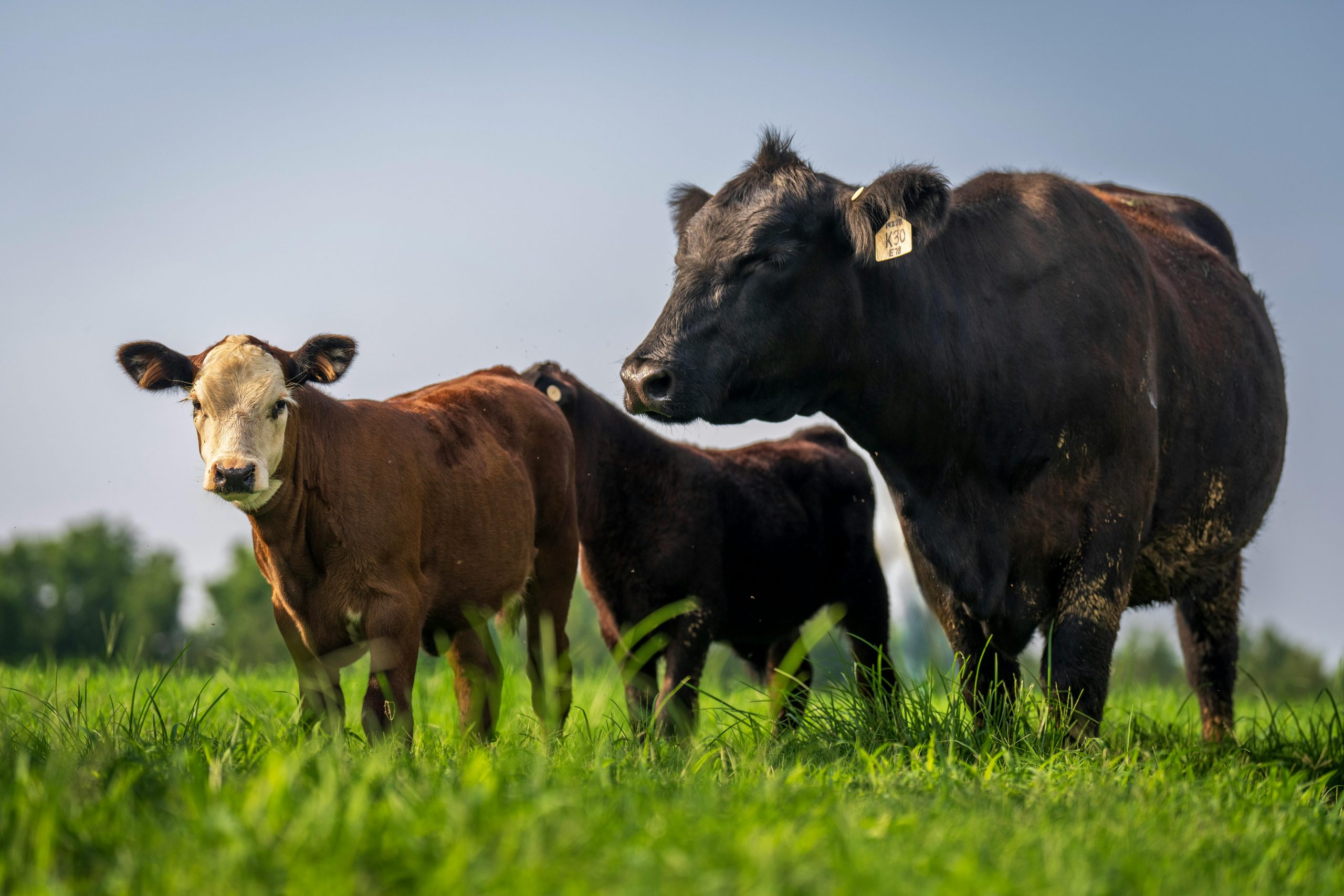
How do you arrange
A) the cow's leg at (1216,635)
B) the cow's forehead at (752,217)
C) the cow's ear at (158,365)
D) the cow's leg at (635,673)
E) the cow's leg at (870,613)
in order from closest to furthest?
the cow's ear at (158,365) < the cow's forehead at (752,217) < the cow's leg at (635,673) < the cow's leg at (1216,635) < the cow's leg at (870,613)

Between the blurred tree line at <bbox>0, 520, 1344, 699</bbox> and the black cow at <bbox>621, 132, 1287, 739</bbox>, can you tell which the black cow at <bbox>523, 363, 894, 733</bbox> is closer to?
the black cow at <bbox>621, 132, 1287, 739</bbox>

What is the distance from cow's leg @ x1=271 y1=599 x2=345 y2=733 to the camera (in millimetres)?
4898

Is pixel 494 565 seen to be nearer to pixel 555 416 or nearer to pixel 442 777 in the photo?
pixel 555 416

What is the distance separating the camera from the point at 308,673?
5.09 metres

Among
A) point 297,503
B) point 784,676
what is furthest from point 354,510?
point 784,676

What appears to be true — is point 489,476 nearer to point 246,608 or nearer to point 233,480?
point 233,480

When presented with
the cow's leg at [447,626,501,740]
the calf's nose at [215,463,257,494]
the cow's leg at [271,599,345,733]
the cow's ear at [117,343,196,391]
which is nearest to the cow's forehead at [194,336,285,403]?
the cow's ear at [117,343,196,391]

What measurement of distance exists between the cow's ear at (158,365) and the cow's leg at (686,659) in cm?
332

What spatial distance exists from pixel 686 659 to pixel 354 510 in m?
2.88

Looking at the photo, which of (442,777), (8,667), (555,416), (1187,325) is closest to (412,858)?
(442,777)

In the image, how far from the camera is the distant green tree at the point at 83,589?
46094 mm

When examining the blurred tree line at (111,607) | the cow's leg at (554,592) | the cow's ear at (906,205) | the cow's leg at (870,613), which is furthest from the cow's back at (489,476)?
the blurred tree line at (111,607)

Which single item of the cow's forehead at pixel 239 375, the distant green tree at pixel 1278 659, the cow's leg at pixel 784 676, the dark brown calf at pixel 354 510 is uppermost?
the cow's forehead at pixel 239 375

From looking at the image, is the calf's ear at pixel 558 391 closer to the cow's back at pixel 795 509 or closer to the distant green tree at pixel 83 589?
the cow's back at pixel 795 509
